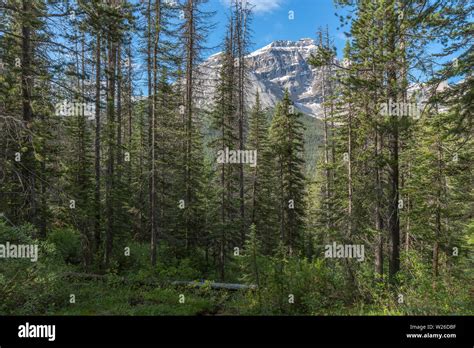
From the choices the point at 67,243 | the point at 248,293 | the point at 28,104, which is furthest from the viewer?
the point at 67,243

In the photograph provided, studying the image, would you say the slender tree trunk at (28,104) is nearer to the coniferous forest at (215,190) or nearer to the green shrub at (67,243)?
the coniferous forest at (215,190)

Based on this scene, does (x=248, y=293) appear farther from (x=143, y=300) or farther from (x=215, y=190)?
(x=215, y=190)

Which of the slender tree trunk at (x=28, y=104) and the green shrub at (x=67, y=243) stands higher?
the slender tree trunk at (x=28, y=104)

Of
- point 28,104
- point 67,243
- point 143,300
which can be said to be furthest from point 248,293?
point 67,243

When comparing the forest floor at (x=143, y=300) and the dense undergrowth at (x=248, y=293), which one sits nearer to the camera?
the dense undergrowth at (x=248, y=293)

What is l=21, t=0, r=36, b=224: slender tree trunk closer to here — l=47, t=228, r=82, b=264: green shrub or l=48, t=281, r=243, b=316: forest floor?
l=48, t=281, r=243, b=316: forest floor

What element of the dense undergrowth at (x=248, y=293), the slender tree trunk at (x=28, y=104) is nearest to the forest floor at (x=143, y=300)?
the dense undergrowth at (x=248, y=293)

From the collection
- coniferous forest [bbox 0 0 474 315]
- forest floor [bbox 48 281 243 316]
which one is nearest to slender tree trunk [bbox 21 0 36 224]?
coniferous forest [bbox 0 0 474 315]

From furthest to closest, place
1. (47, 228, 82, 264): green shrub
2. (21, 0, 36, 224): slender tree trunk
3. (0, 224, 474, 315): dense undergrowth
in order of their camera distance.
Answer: (47, 228, 82, 264): green shrub → (21, 0, 36, 224): slender tree trunk → (0, 224, 474, 315): dense undergrowth

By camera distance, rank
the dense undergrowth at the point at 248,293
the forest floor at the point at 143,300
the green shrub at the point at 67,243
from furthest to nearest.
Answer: the green shrub at the point at 67,243, the forest floor at the point at 143,300, the dense undergrowth at the point at 248,293

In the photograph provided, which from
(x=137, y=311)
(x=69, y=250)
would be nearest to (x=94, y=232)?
(x=69, y=250)

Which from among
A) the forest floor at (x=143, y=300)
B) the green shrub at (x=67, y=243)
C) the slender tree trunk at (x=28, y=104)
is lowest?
the forest floor at (x=143, y=300)

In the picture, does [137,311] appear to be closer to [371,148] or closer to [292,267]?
[292,267]

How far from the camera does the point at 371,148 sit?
38.9 ft
